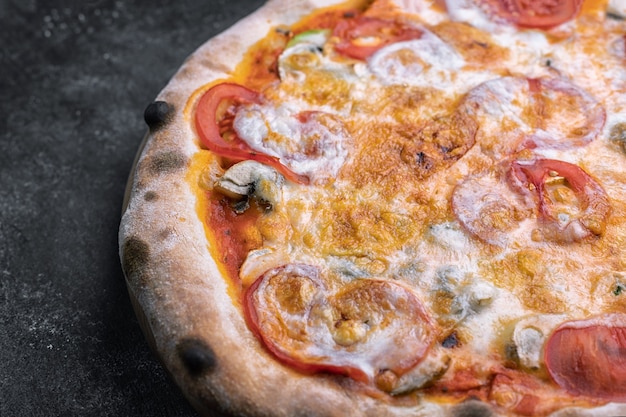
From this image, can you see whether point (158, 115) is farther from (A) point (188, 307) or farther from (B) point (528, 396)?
(B) point (528, 396)

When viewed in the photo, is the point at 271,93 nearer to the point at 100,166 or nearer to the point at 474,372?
the point at 100,166

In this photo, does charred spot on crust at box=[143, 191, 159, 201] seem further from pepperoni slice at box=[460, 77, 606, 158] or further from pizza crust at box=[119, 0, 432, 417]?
pepperoni slice at box=[460, 77, 606, 158]

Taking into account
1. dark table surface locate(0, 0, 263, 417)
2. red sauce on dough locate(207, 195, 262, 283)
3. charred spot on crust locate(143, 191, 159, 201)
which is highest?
charred spot on crust locate(143, 191, 159, 201)

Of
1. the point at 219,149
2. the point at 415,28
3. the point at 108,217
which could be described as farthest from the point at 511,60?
the point at 108,217

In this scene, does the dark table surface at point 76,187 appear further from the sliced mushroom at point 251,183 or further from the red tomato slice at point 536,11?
the red tomato slice at point 536,11

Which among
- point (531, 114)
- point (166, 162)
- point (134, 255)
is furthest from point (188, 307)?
point (531, 114)

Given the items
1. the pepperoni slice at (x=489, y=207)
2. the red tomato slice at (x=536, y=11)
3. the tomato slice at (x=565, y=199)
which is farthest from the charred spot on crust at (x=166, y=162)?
the red tomato slice at (x=536, y=11)

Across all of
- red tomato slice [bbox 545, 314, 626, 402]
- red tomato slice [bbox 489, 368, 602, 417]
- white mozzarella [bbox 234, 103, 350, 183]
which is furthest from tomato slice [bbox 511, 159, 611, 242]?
white mozzarella [bbox 234, 103, 350, 183]
